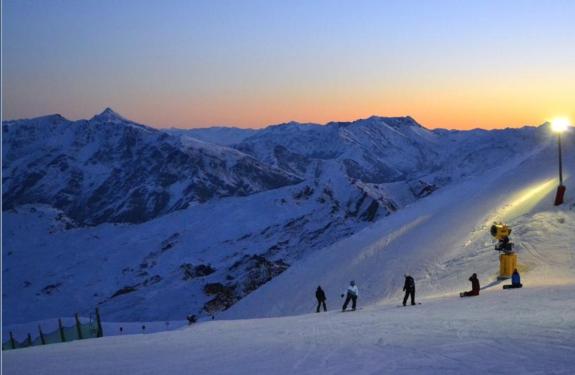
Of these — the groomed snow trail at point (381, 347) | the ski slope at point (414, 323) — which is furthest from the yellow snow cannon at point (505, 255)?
the groomed snow trail at point (381, 347)

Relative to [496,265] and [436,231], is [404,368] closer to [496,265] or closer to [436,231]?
[496,265]

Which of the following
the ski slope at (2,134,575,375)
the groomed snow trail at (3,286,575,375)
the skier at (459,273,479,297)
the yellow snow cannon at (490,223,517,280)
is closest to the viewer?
Answer: the groomed snow trail at (3,286,575,375)

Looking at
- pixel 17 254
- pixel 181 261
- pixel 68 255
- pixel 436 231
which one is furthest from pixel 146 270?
pixel 436 231

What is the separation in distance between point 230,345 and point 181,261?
2933 inches

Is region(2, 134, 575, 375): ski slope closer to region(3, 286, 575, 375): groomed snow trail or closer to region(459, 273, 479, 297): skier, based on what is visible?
region(3, 286, 575, 375): groomed snow trail

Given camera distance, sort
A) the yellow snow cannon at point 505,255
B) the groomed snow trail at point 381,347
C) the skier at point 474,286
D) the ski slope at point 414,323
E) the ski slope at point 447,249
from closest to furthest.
Answer: the groomed snow trail at point 381,347 < the ski slope at point 414,323 < the skier at point 474,286 < the yellow snow cannon at point 505,255 < the ski slope at point 447,249

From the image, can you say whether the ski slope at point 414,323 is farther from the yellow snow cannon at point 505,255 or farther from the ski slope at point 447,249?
the yellow snow cannon at point 505,255

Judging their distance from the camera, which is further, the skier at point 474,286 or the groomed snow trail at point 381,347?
the skier at point 474,286

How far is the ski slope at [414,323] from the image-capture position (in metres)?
11.4

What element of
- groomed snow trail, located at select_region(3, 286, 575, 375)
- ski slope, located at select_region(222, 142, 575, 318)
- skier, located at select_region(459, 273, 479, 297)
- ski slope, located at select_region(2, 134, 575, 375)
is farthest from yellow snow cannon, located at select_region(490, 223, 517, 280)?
groomed snow trail, located at select_region(3, 286, 575, 375)

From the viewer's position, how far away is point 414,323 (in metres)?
16.1

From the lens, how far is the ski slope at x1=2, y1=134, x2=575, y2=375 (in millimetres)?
11367

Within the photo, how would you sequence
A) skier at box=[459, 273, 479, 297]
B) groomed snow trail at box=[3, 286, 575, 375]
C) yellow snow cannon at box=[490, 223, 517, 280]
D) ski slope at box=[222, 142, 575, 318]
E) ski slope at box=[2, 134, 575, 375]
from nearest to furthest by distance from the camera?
groomed snow trail at box=[3, 286, 575, 375] → ski slope at box=[2, 134, 575, 375] → skier at box=[459, 273, 479, 297] → yellow snow cannon at box=[490, 223, 517, 280] → ski slope at box=[222, 142, 575, 318]

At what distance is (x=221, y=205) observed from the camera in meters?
116
